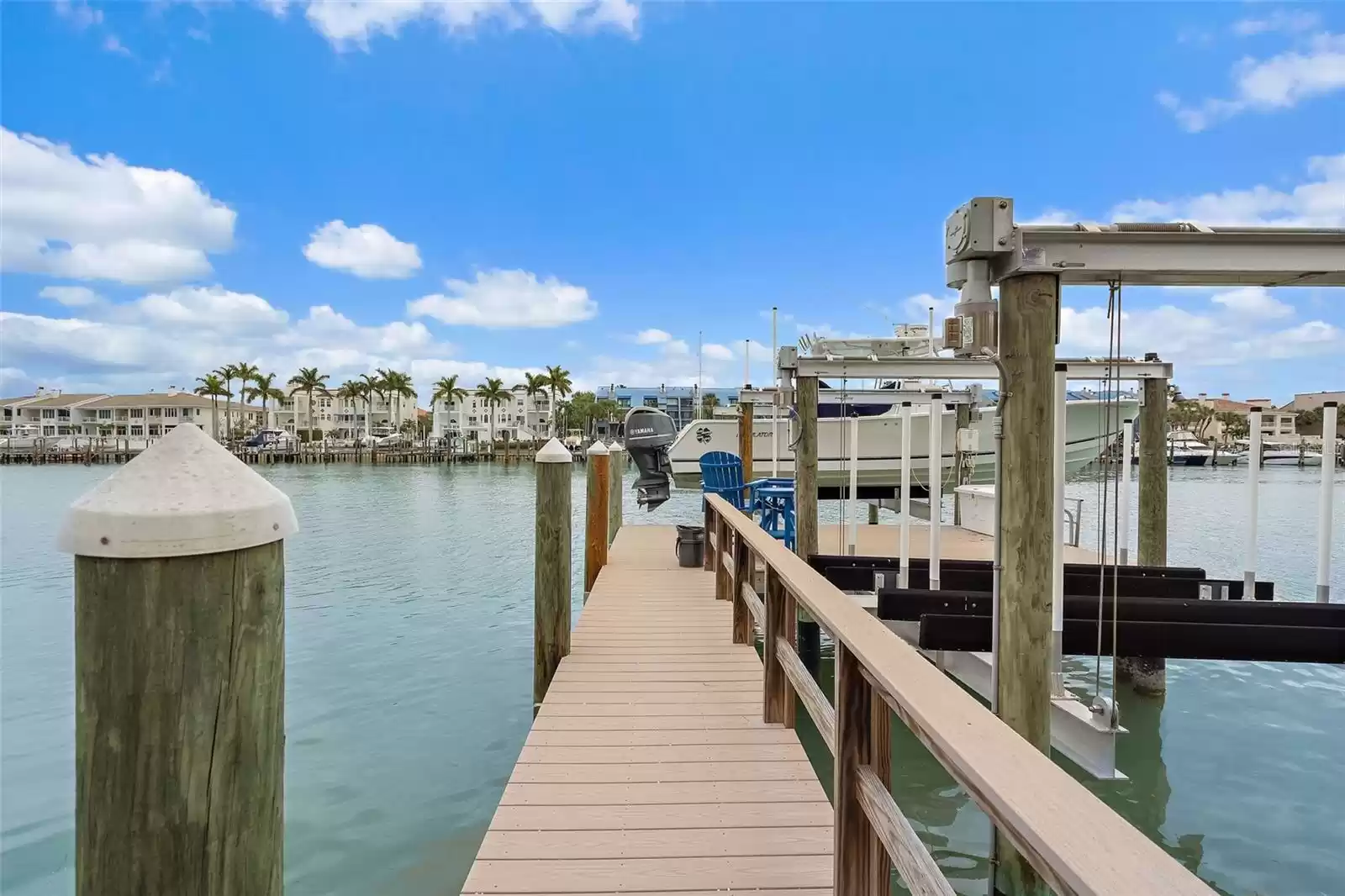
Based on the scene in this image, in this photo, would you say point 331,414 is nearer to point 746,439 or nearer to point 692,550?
point 746,439

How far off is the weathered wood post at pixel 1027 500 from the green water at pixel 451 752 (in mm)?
1404

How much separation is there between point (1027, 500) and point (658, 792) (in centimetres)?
191

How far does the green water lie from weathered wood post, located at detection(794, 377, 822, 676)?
461 mm

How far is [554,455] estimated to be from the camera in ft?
15.6

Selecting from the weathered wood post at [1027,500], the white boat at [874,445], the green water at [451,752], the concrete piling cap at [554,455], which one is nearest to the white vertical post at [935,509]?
the green water at [451,752]

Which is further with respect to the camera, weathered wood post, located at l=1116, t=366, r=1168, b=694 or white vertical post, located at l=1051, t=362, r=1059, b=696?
weathered wood post, located at l=1116, t=366, r=1168, b=694

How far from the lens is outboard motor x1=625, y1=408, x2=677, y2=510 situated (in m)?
11.9

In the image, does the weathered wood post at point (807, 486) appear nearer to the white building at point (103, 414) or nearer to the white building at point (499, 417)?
the white building at point (499, 417)

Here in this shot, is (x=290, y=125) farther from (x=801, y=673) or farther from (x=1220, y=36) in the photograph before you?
(x=801, y=673)

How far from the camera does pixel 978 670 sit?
4402 millimetres

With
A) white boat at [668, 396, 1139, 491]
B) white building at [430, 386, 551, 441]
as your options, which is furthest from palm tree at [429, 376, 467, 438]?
white boat at [668, 396, 1139, 491]

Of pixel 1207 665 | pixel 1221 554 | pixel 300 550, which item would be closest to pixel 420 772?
pixel 1207 665

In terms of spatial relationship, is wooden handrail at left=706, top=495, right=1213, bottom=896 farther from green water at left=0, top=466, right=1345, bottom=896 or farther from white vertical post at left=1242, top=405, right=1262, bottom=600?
white vertical post at left=1242, top=405, right=1262, bottom=600

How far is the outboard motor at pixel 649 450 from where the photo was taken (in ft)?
39.0
